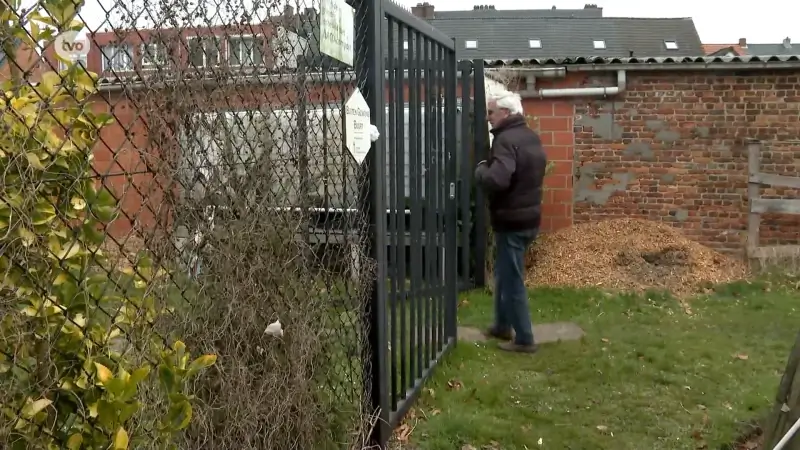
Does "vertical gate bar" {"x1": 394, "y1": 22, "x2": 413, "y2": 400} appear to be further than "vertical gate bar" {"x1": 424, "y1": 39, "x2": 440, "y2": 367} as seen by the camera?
No

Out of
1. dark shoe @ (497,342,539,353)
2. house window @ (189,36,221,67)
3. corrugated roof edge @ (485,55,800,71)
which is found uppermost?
corrugated roof edge @ (485,55,800,71)

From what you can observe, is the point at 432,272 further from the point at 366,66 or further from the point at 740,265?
the point at 740,265

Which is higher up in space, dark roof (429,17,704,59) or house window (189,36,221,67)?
dark roof (429,17,704,59)

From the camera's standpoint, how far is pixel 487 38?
27484 mm

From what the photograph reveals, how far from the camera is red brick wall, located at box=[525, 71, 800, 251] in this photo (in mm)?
8617

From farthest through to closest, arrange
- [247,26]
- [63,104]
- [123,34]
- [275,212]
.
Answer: [275,212]
[247,26]
[123,34]
[63,104]

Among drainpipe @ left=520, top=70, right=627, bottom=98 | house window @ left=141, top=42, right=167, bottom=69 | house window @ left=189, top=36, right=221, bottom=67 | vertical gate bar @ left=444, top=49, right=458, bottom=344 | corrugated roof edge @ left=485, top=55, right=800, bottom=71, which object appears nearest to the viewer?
house window @ left=141, top=42, right=167, bottom=69

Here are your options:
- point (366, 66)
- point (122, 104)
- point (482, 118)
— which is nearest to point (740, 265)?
point (482, 118)

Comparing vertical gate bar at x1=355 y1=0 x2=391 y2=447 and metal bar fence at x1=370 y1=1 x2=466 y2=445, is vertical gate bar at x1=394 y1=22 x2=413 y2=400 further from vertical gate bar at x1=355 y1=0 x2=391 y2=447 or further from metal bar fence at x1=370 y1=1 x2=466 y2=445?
vertical gate bar at x1=355 y1=0 x2=391 y2=447

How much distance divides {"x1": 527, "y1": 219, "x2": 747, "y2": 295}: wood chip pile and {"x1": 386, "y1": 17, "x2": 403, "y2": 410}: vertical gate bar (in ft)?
14.4

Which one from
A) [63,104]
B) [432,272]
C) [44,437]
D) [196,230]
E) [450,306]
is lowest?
[450,306]

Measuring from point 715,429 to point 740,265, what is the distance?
504 cm

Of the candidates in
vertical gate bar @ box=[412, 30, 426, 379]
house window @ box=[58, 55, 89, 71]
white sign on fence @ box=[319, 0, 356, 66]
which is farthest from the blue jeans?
house window @ box=[58, 55, 89, 71]

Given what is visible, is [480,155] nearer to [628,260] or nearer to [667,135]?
[628,260]
